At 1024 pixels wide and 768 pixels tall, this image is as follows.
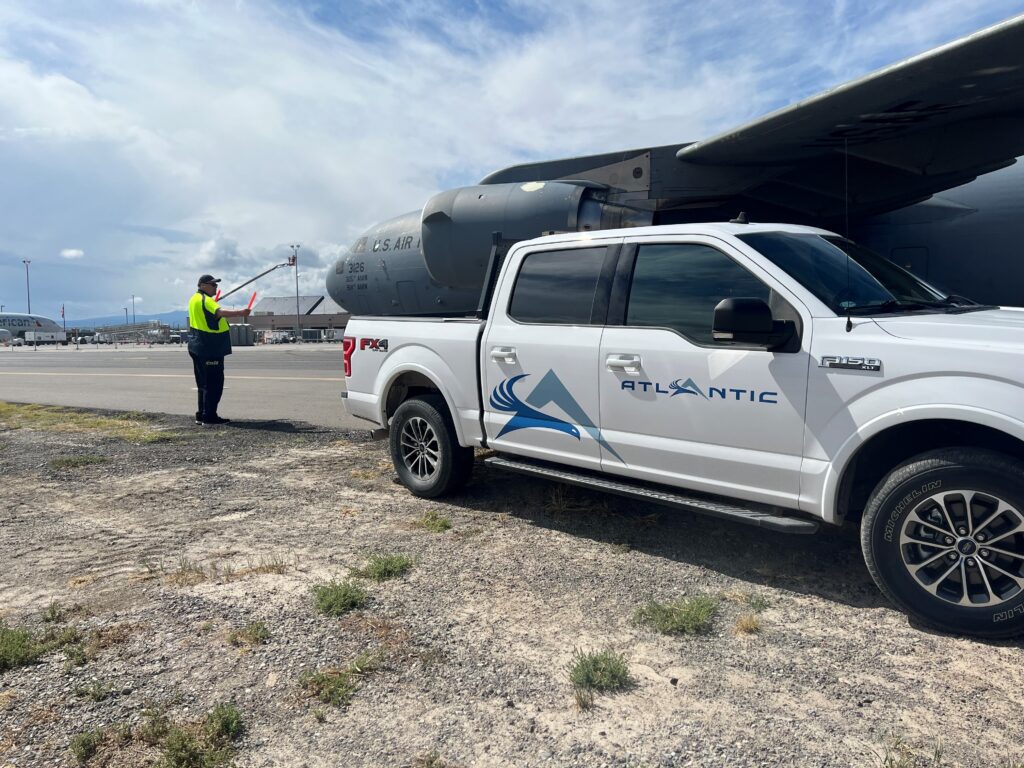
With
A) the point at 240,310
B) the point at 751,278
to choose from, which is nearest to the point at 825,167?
the point at 751,278

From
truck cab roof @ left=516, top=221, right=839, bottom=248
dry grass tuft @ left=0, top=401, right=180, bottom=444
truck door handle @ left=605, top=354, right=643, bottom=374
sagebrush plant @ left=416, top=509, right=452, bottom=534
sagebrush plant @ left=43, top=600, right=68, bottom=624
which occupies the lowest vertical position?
sagebrush plant @ left=43, top=600, right=68, bottom=624

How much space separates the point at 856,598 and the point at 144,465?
669 cm

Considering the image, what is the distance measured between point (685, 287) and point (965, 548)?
1996 mm

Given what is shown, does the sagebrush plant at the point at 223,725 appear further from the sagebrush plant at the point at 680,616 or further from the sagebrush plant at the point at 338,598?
the sagebrush plant at the point at 680,616

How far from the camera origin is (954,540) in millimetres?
3254

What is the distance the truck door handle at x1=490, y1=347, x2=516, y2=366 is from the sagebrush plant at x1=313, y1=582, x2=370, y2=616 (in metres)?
1.93

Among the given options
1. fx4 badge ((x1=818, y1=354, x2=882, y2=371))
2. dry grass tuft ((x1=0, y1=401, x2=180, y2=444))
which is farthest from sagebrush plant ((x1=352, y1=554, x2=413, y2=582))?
dry grass tuft ((x1=0, y1=401, x2=180, y2=444))

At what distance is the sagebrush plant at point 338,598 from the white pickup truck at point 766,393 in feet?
5.26

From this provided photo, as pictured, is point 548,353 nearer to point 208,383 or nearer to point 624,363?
point 624,363

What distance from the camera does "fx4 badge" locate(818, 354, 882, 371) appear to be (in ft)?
11.3

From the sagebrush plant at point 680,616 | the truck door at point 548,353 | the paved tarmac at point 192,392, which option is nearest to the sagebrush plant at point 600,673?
the sagebrush plant at point 680,616

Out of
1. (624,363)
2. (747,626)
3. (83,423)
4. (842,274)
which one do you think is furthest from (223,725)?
(83,423)

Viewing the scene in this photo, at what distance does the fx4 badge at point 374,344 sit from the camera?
20.0ft

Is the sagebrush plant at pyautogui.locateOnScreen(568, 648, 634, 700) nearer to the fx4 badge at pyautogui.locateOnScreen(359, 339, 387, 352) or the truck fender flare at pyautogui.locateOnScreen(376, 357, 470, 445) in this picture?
the truck fender flare at pyautogui.locateOnScreen(376, 357, 470, 445)
